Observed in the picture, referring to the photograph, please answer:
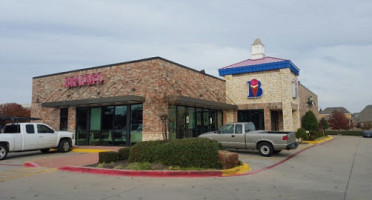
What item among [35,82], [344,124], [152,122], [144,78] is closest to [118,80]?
[144,78]

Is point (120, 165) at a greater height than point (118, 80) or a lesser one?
lesser

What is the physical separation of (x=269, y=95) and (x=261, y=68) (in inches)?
104

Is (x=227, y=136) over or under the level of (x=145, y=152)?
over

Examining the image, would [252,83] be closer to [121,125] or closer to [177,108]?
[177,108]

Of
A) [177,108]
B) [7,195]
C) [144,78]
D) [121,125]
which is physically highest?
[144,78]

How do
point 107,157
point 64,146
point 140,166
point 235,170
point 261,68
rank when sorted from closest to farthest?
point 235,170 < point 140,166 < point 107,157 < point 64,146 < point 261,68

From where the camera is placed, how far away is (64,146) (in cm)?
1730

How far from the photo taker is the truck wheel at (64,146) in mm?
17167

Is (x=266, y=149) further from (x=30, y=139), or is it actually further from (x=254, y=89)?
(x=30, y=139)

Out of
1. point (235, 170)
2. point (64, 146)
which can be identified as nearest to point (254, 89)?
point (64, 146)

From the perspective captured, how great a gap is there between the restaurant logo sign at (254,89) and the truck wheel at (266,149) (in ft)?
38.2

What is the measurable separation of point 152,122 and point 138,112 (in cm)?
151

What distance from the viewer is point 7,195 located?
22.1ft

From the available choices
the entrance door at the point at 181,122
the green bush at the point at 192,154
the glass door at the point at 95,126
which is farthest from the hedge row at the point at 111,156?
the glass door at the point at 95,126
